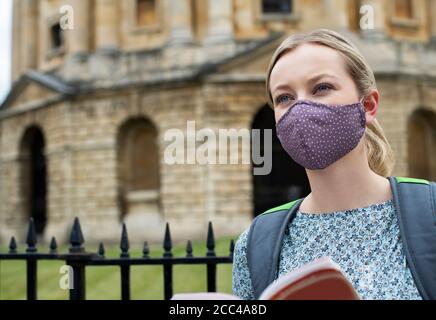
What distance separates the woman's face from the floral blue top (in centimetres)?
43

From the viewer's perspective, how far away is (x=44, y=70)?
22.2 metres

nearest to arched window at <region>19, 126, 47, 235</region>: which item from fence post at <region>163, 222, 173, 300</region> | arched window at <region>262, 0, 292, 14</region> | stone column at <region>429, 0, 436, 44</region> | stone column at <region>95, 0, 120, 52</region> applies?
stone column at <region>95, 0, 120, 52</region>

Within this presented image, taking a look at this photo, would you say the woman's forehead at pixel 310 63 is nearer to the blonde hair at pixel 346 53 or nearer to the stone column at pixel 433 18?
the blonde hair at pixel 346 53

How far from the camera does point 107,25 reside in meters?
20.3

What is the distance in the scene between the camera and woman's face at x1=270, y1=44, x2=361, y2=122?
2012 mm

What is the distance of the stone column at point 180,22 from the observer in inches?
745

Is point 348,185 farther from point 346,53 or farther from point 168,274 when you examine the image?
point 168,274

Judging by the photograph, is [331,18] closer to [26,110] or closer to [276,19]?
[276,19]

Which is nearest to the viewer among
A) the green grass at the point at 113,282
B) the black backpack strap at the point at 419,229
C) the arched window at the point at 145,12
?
the black backpack strap at the point at 419,229

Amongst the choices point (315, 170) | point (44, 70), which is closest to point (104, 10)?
point (44, 70)

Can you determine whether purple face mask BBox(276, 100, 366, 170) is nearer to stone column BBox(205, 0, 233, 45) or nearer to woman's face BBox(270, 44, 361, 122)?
woman's face BBox(270, 44, 361, 122)

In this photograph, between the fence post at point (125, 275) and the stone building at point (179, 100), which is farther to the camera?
the stone building at point (179, 100)

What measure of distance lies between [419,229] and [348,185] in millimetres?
323

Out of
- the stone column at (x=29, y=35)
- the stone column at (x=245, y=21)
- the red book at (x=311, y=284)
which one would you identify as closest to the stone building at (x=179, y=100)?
the stone column at (x=245, y=21)
